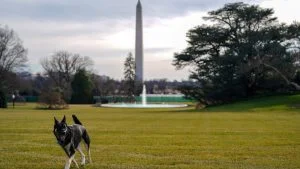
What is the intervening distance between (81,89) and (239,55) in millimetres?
36436

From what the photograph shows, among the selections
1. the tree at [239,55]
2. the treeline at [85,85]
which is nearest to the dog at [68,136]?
the tree at [239,55]

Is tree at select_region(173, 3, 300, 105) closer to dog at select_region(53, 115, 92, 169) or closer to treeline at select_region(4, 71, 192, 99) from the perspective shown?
treeline at select_region(4, 71, 192, 99)

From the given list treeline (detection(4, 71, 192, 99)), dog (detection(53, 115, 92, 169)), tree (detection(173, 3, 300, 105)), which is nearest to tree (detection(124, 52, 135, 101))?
treeline (detection(4, 71, 192, 99))

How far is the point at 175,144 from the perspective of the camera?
17266 mm

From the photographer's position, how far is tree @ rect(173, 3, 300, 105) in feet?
203

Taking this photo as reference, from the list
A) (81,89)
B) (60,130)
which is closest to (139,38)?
(81,89)

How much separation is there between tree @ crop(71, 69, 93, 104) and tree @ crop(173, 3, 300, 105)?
81.1 ft

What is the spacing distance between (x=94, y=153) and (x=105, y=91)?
10387 centimetres

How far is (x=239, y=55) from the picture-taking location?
6328 cm

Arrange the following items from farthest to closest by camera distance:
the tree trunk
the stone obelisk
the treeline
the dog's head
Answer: the stone obelisk, the treeline, the tree trunk, the dog's head

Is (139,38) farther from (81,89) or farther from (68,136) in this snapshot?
(68,136)

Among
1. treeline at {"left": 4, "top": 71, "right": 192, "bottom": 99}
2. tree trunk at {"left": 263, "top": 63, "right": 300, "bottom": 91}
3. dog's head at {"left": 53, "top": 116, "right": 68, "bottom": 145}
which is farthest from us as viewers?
treeline at {"left": 4, "top": 71, "right": 192, "bottom": 99}

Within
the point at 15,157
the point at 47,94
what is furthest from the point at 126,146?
the point at 47,94

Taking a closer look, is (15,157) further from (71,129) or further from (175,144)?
(175,144)
